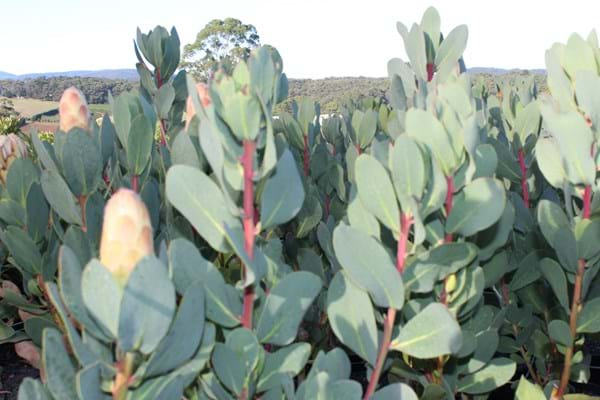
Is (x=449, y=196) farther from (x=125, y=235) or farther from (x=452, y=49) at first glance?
(x=452, y=49)

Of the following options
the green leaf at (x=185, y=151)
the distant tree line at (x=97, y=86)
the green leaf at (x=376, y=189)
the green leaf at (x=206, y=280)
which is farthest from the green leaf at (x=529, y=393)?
the distant tree line at (x=97, y=86)

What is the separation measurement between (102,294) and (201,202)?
18 centimetres

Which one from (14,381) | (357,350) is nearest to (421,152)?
(357,350)

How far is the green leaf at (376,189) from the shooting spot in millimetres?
855

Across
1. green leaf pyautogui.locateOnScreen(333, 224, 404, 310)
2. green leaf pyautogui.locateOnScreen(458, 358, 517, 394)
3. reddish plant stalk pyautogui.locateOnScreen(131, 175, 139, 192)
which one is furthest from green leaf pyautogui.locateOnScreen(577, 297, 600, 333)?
reddish plant stalk pyautogui.locateOnScreen(131, 175, 139, 192)

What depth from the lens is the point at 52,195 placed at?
1126 millimetres

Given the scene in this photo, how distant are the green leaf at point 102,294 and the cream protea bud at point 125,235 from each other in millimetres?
16

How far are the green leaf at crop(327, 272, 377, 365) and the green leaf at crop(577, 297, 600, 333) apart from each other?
1.75 ft

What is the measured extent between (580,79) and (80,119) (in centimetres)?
92

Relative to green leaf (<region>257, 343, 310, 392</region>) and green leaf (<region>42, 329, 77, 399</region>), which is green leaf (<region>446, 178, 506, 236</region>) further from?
green leaf (<region>42, 329, 77, 399</region>)

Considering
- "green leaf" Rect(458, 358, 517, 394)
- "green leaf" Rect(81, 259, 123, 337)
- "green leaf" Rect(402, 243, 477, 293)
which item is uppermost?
"green leaf" Rect(81, 259, 123, 337)

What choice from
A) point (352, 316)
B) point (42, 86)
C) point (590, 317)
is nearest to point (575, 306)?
point (590, 317)

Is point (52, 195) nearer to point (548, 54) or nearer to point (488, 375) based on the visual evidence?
point (488, 375)

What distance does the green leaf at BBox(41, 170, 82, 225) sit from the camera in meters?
1.11
